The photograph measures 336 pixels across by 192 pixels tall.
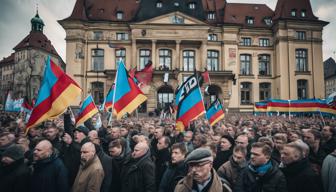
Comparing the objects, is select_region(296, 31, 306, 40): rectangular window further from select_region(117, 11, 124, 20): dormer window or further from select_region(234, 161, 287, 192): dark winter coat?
select_region(234, 161, 287, 192): dark winter coat

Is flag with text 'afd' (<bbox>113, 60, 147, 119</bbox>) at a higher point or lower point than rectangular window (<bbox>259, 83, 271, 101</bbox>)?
lower

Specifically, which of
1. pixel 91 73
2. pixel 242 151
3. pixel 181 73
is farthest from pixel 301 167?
pixel 91 73

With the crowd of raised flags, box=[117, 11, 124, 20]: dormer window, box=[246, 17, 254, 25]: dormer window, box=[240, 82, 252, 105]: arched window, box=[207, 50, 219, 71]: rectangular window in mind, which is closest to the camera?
the crowd of raised flags

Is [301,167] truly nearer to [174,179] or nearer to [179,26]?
[174,179]

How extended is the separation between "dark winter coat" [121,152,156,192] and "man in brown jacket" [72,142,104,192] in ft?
1.35

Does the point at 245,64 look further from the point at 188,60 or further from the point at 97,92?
the point at 97,92

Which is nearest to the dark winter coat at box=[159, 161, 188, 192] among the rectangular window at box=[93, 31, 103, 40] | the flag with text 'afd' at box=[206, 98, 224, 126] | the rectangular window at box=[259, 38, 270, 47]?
the flag with text 'afd' at box=[206, 98, 224, 126]

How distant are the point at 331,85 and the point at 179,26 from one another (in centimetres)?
5765

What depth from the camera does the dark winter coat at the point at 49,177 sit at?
153 inches

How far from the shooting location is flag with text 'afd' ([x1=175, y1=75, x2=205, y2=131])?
24.1 ft

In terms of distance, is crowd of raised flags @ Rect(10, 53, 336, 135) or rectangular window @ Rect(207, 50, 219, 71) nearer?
crowd of raised flags @ Rect(10, 53, 336, 135)

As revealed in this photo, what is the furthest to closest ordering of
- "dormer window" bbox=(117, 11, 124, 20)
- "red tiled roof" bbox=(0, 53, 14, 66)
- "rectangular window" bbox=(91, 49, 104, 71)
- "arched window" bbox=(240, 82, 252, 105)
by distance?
"red tiled roof" bbox=(0, 53, 14, 66) → "arched window" bbox=(240, 82, 252, 105) → "dormer window" bbox=(117, 11, 124, 20) → "rectangular window" bbox=(91, 49, 104, 71)

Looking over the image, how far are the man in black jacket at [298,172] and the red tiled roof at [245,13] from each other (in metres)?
36.7

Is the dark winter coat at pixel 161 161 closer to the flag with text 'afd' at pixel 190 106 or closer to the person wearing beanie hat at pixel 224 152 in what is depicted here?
the person wearing beanie hat at pixel 224 152
